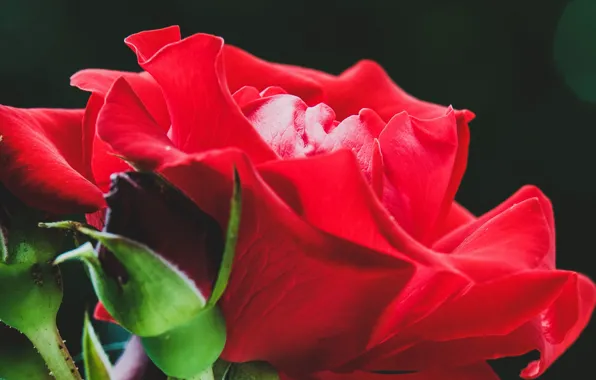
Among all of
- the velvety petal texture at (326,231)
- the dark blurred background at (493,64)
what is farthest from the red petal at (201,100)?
the dark blurred background at (493,64)

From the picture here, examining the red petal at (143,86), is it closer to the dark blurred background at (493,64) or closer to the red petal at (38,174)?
the red petal at (38,174)

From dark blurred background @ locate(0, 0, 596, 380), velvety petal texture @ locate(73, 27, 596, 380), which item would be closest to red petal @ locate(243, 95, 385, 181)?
velvety petal texture @ locate(73, 27, 596, 380)

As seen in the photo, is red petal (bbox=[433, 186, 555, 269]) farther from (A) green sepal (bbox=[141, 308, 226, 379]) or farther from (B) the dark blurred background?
(B) the dark blurred background

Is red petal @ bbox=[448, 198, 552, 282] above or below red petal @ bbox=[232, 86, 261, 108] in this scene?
below

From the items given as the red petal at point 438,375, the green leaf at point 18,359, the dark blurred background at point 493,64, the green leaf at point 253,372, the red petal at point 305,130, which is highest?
the red petal at point 305,130

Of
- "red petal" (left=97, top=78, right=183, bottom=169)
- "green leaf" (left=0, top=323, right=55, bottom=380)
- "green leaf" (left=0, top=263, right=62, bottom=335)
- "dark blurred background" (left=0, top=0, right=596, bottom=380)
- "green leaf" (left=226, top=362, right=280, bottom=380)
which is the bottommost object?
"dark blurred background" (left=0, top=0, right=596, bottom=380)

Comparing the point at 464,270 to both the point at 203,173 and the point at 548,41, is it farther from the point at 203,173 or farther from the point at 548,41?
the point at 548,41
